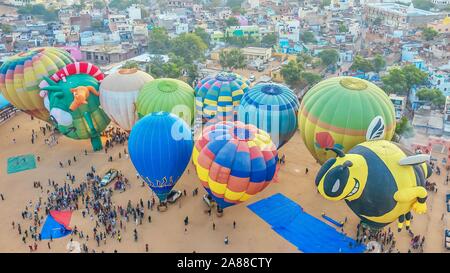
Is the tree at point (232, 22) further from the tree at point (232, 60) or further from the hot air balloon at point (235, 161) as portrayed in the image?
the hot air balloon at point (235, 161)

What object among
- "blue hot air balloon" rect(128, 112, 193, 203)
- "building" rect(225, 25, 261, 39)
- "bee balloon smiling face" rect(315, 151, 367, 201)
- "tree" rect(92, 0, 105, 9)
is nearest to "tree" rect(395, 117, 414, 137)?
"bee balloon smiling face" rect(315, 151, 367, 201)

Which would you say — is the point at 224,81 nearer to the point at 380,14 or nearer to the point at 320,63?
the point at 320,63

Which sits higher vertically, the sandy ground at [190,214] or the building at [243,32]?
the building at [243,32]

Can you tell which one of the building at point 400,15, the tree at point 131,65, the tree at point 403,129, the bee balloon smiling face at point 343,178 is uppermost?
the building at point 400,15

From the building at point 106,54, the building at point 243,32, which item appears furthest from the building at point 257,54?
the building at point 106,54

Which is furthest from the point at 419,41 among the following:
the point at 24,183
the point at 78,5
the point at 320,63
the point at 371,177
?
the point at 78,5

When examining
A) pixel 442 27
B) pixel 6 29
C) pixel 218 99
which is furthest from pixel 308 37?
pixel 6 29
